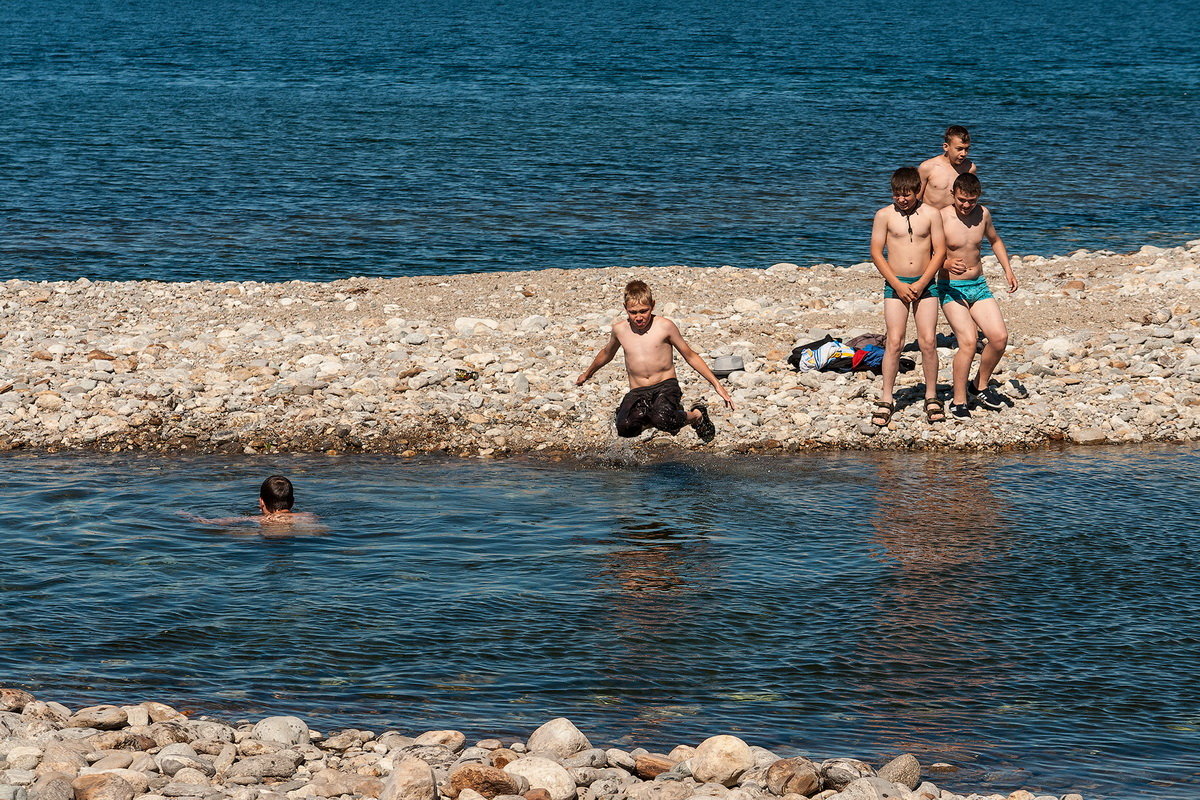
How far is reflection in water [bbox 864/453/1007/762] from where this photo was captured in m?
7.81

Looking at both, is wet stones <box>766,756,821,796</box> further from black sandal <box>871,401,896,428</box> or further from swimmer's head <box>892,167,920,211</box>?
black sandal <box>871,401,896,428</box>

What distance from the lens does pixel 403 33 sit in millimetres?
81562

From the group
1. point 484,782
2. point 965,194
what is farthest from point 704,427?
point 484,782

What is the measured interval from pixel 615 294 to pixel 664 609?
8.96 meters

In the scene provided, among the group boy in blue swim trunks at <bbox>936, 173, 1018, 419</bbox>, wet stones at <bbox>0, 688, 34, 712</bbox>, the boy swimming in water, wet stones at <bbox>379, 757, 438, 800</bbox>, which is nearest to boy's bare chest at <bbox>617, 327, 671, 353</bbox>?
boy in blue swim trunks at <bbox>936, 173, 1018, 419</bbox>

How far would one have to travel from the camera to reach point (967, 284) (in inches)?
496

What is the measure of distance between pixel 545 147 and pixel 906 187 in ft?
86.2

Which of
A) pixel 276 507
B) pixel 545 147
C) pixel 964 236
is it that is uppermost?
pixel 545 147

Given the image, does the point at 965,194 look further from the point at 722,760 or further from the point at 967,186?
the point at 722,760

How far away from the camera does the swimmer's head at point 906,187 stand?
12.0 m

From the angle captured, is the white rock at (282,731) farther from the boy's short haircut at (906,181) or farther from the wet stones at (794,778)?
the boy's short haircut at (906,181)

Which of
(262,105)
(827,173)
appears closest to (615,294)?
(827,173)

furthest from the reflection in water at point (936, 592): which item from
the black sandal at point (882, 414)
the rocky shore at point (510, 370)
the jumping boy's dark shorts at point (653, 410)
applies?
the jumping boy's dark shorts at point (653, 410)

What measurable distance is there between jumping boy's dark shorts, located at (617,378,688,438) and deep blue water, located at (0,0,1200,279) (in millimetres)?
13294
